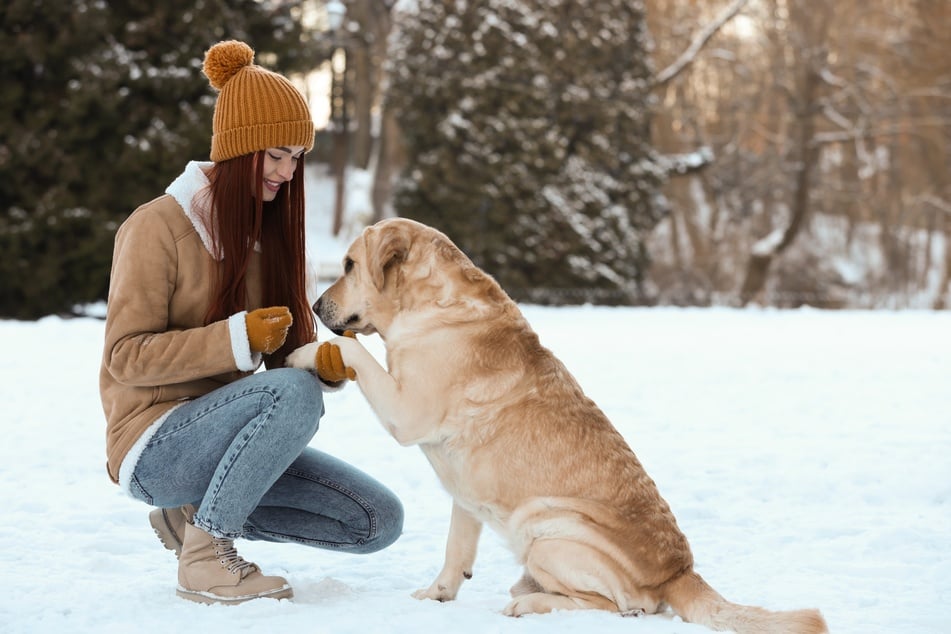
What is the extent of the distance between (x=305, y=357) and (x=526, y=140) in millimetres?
14440

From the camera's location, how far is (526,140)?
696 inches

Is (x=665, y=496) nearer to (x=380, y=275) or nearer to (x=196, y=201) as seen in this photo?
(x=380, y=275)

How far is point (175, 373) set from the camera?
3373 millimetres

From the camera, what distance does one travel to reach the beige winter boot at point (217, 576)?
347 centimetres

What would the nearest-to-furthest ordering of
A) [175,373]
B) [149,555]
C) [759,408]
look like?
1. [175,373]
2. [149,555]
3. [759,408]

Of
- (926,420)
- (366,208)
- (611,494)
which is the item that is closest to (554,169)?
(366,208)

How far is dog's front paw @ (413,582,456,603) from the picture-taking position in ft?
12.1

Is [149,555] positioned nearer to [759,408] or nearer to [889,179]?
[759,408]

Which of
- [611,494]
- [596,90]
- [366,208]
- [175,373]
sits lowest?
[366,208]

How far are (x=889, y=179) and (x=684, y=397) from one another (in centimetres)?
2243

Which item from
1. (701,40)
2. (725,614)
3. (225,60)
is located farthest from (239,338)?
(701,40)

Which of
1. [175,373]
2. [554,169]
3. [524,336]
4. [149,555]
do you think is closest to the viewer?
[175,373]

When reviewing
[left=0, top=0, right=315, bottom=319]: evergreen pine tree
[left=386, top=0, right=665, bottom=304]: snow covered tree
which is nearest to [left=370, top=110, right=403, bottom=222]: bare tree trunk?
[left=386, top=0, right=665, bottom=304]: snow covered tree

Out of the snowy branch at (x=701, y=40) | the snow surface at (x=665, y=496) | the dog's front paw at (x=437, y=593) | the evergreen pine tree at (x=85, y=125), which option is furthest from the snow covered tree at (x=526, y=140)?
the dog's front paw at (x=437, y=593)
